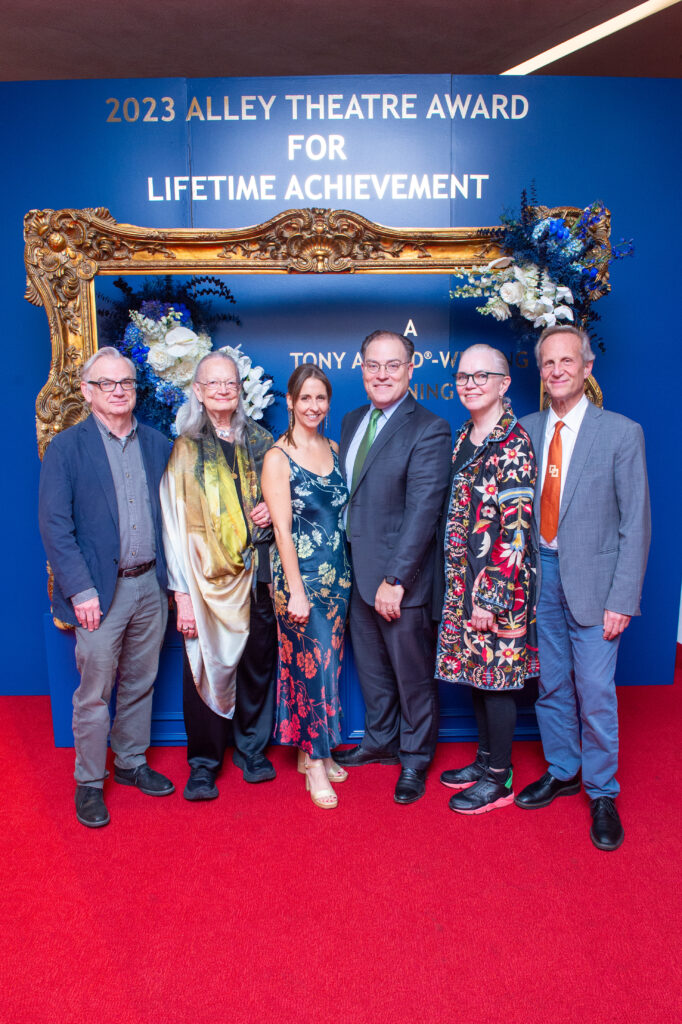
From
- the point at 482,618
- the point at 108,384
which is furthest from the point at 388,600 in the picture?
the point at 108,384

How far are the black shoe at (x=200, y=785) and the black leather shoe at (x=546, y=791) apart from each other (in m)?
1.29

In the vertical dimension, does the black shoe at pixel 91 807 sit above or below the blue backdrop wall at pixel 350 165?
below

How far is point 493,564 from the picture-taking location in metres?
2.50

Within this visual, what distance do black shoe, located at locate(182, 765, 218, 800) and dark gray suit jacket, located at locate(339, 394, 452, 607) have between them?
104 centimetres

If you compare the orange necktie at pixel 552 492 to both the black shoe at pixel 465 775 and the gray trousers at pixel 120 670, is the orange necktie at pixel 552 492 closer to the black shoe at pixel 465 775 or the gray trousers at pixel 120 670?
the black shoe at pixel 465 775

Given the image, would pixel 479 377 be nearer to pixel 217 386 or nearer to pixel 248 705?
pixel 217 386

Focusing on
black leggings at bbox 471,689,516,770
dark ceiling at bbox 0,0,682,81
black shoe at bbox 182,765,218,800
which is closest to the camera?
black leggings at bbox 471,689,516,770

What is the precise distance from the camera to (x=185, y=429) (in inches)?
109

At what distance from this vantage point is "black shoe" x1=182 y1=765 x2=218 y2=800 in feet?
9.27

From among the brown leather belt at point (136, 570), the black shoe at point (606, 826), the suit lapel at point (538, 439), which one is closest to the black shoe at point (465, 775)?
the black shoe at point (606, 826)

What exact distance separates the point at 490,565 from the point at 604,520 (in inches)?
18.5

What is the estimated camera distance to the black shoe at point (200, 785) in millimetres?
2824

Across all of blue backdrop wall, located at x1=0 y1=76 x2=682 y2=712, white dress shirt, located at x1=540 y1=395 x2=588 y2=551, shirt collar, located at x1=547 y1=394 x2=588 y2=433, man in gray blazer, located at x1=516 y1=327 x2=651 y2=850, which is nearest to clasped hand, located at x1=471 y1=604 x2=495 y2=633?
man in gray blazer, located at x1=516 y1=327 x2=651 y2=850

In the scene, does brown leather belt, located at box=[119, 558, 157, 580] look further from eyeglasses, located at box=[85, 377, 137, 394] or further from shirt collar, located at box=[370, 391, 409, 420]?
shirt collar, located at box=[370, 391, 409, 420]
